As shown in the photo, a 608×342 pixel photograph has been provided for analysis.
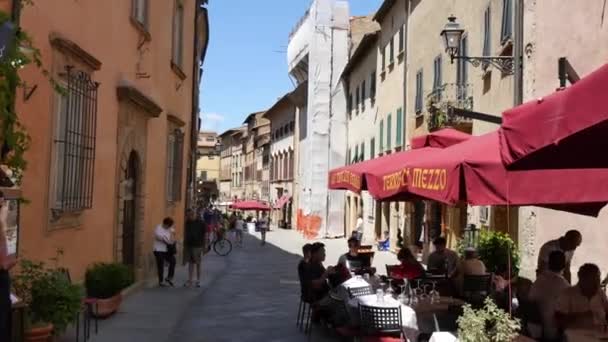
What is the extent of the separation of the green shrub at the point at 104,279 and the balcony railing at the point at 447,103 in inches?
400

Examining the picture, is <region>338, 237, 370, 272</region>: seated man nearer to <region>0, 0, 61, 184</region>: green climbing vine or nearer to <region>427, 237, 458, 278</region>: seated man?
<region>427, 237, 458, 278</region>: seated man

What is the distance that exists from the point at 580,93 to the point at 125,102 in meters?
9.98

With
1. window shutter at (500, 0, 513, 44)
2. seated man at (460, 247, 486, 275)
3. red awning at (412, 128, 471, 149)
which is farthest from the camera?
window shutter at (500, 0, 513, 44)

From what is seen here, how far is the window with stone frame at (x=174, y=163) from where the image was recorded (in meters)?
17.7

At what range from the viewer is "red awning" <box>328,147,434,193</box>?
10.3 metres

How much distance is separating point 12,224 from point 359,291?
3.99 meters

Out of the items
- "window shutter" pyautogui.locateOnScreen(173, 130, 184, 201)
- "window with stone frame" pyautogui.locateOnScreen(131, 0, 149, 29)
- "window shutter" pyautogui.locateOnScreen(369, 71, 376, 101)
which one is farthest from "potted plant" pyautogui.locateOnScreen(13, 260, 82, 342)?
"window shutter" pyautogui.locateOnScreen(369, 71, 376, 101)

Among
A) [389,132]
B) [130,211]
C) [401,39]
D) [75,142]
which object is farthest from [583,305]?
[389,132]

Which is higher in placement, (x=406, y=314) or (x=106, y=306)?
(x=406, y=314)

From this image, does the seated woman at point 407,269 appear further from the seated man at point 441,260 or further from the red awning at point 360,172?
the red awning at point 360,172

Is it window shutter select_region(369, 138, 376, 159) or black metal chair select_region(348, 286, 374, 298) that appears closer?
black metal chair select_region(348, 286, 374, 298)

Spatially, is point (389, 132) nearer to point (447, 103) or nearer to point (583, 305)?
point (447, 103)

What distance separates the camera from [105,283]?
10141 mm

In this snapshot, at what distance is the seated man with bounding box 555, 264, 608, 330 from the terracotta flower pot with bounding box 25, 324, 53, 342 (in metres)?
4.65
